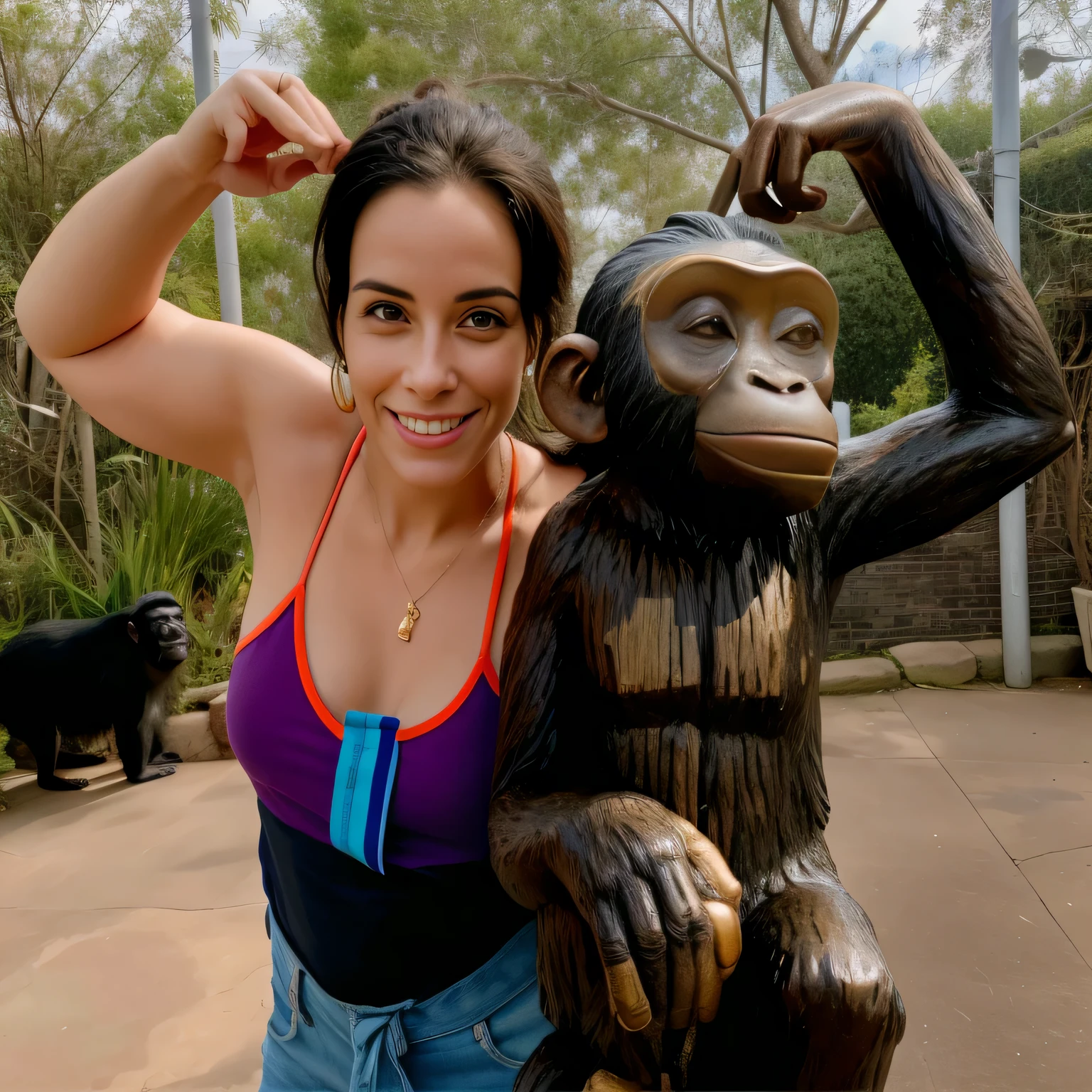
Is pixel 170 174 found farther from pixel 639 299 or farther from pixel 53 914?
pixel 53 914

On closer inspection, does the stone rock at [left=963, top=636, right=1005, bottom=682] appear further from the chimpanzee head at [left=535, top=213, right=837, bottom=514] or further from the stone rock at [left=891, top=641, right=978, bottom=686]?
the chimpanzee head at [left=535, top=213, right=837, bottom=514]

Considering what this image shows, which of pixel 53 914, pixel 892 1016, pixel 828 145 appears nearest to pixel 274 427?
pixel 828 145

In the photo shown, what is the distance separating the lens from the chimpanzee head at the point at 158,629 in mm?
3184

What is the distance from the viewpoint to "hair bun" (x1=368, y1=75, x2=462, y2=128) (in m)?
0.84

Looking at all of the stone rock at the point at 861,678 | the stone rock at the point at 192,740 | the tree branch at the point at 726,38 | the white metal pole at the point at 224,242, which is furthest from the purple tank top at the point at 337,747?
the tree branch at the point at 726,38

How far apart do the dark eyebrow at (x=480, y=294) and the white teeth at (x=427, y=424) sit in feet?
0.31

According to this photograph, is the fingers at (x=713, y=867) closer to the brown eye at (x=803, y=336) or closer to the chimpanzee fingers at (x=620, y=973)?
the chimpanzee fingers at (x=620, y=973)

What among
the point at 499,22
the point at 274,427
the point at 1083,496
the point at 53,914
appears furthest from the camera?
the point at 499,22

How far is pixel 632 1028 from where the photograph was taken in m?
0.46

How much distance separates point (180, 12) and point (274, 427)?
5.32 metres

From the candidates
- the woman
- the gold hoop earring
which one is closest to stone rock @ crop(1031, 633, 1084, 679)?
the woman

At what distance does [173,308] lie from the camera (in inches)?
38.5

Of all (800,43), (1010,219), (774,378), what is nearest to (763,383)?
(774,378)

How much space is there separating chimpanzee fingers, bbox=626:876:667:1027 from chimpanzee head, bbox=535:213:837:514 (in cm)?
24
